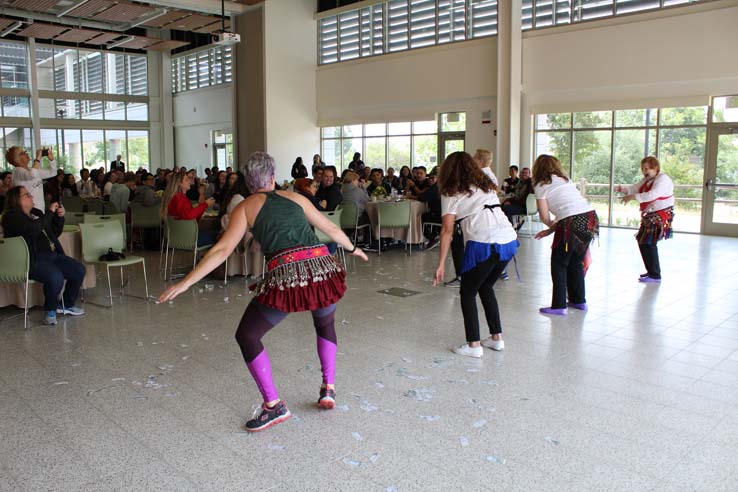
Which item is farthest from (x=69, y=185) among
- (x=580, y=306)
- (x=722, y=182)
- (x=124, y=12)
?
(x=722, y=182)

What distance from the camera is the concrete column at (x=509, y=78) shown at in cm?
1405

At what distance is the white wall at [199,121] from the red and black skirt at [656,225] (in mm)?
15127

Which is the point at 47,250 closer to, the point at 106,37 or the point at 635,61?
the point at 635,61

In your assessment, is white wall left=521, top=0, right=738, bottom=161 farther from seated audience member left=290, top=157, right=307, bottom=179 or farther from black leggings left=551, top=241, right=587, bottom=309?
black leggings left=551, top=241, right=587, bottom=309

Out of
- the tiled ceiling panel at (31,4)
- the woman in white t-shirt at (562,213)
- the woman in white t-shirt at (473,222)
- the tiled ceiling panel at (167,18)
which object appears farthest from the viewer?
the tiled ceiling panel at (167,18)

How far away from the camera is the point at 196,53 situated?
71.9 feet

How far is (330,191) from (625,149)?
739 centimetres

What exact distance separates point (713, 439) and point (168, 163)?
22.4 m

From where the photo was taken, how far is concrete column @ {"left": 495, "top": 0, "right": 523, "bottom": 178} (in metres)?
14.1

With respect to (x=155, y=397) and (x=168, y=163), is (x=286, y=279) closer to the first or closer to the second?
(x=155, y=397)

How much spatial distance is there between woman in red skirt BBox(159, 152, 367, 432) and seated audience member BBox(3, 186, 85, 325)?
310 cm

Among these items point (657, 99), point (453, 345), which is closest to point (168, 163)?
point (657, 99)

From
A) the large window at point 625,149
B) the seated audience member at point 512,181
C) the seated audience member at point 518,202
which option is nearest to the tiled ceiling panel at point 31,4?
the seated audience member at point 512,181

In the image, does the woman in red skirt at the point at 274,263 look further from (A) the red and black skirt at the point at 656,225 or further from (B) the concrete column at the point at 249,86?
(B) the concrete column at the point at 249,86
